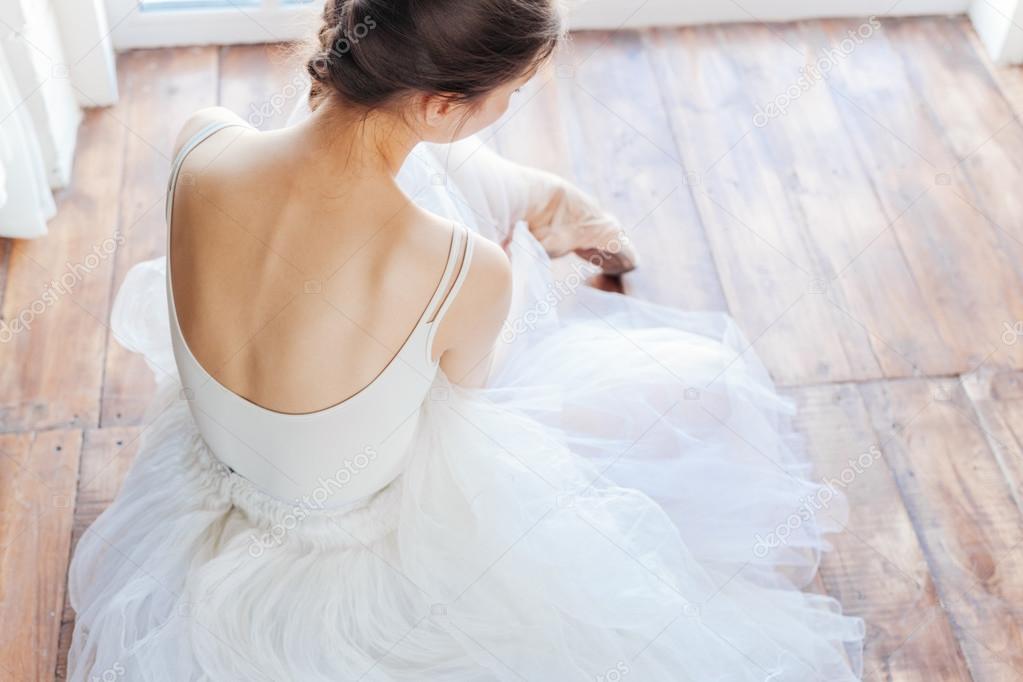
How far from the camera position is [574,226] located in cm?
188

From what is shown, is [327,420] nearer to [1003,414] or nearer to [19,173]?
[19,173]

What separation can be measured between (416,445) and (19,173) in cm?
97

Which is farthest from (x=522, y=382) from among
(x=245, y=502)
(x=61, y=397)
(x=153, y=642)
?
(x=61, y=397)

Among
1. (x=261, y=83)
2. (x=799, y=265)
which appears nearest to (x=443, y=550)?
Answer: (x=799, y=265)

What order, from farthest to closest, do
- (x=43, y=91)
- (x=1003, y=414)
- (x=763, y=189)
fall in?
(x=763, y=189) < (x=43, y=91) < (x=1003, y=414)

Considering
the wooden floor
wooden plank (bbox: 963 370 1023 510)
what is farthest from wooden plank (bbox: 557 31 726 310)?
wooden plank (bbox: 963 370 1023 510)

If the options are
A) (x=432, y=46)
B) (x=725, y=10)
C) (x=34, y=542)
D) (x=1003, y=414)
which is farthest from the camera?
(x=725, y=10)

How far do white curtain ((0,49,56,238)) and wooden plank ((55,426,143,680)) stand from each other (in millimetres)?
411

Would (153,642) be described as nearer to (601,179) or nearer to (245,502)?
(245,502)

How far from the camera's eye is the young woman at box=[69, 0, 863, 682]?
1.14 metres

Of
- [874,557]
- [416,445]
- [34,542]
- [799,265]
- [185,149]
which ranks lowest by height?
[34,542]

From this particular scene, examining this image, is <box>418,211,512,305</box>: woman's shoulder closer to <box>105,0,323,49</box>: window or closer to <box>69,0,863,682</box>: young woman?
<box>69,0,863,682</box>: young woman

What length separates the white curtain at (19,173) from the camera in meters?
1.81

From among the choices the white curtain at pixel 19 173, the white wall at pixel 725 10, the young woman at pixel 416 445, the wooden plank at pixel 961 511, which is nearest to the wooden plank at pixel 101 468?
the young woman at pixel 416 445
